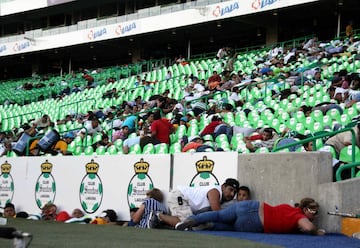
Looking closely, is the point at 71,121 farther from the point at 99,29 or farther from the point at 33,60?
the point at 33,60

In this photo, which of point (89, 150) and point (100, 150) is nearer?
point (100, 150)

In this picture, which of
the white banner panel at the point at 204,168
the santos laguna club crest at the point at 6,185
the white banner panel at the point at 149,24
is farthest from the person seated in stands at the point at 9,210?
the white banner panel at the point at 149,24

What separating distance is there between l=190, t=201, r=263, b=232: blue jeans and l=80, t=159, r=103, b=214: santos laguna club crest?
278 cm

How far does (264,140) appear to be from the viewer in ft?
35.1

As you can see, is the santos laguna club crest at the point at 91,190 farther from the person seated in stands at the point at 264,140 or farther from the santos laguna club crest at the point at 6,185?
the person seated in stands at the point at 264,140

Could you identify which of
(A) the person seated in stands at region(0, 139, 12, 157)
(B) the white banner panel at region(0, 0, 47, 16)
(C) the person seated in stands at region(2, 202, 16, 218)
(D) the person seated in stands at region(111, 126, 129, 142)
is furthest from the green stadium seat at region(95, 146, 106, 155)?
(B) the white banner panel at region(0, 0, 47, 16)

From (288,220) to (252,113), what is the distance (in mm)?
6799

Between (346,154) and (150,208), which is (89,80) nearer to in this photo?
(150,208)

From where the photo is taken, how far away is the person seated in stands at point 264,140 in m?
10.2

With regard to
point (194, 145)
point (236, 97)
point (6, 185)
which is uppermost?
point (236, 97)

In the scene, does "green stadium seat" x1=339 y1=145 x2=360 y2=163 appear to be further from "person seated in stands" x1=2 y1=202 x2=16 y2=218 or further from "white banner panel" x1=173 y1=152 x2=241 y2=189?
"person seated in stands" x1=2 y1=202 x2=16 y2=218

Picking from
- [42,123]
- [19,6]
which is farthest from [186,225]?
[19,6]

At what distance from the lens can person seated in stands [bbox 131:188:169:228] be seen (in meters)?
8.66

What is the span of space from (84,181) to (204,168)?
2.39 m
